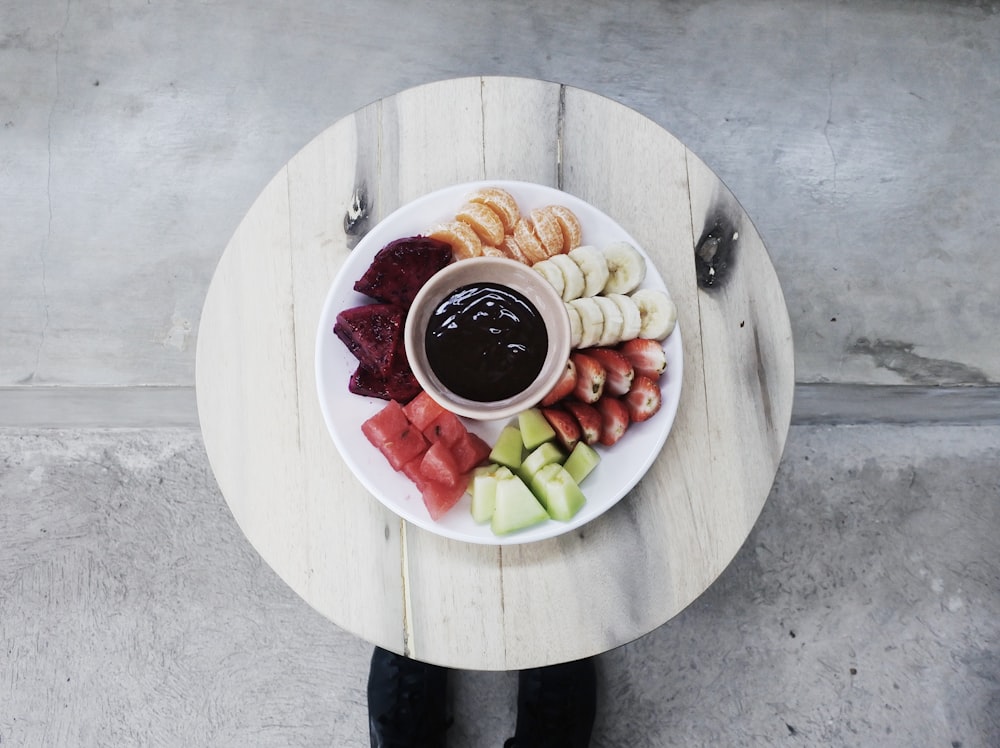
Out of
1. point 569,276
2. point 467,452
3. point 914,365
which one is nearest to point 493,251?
point 569,276

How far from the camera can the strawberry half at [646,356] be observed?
123 centimetres

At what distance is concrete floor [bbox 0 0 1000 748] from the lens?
1.92 metres

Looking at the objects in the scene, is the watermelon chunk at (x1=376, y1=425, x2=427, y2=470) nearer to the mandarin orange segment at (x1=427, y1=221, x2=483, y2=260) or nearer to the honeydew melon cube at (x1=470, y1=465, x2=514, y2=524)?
the honeydew melon cube at (x1=470, y1=465, x2=514, y2=524)

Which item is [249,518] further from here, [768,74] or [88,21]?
[768,74]

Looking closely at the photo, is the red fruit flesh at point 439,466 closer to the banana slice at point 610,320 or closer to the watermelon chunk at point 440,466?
the watermelon chunk at point 440,466

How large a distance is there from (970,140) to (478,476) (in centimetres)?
183

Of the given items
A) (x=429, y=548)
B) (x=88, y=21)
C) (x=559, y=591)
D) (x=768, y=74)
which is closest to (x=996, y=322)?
(x=768, y=74)

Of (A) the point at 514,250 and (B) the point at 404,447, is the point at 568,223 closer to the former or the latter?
(A) the point at 514,250

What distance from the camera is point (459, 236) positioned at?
124cm

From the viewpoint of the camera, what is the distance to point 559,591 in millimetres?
1293

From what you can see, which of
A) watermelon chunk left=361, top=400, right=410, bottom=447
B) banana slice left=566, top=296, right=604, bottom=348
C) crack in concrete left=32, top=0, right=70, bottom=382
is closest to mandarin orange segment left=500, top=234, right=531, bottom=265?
banana slice left=566, top=296, right=604, bottom=348

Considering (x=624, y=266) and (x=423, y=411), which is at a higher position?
(x=624, y=266)

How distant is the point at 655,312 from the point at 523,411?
281mm

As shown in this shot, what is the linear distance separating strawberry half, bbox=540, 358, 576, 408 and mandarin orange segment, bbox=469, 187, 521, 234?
273 millimetres
